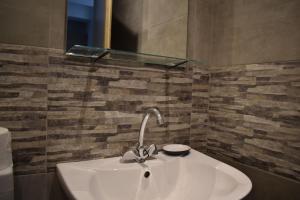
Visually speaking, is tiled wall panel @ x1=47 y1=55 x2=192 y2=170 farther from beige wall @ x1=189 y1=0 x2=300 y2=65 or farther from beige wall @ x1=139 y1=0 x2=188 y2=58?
beige wall @ x1=189 y1=0 x2=300 y2=65

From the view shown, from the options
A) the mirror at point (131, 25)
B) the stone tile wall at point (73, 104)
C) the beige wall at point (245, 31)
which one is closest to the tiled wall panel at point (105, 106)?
the stone tile wall at point (73, 104)

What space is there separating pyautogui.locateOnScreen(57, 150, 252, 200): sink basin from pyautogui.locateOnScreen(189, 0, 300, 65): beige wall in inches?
20.7

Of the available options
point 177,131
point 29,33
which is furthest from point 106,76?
point 177,131

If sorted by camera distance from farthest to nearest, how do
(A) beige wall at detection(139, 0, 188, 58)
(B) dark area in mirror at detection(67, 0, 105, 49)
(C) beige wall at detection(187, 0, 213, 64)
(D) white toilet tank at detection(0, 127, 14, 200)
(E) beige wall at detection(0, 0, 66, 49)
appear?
(C) beige wall at detection(187, 0, 213, 64)
(A) beige wall at detection(139, 0, 188, 58)
(B) dark area in mirror at detection(67, 0, 105, 49)
(E) beige wall at detection(0, 0, 66, 49)
(D) white toilet tank at detection(0, 127, 14, 200)

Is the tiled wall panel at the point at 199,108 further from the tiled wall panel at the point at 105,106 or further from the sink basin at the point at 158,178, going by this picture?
the sink basin at the point at 158,178

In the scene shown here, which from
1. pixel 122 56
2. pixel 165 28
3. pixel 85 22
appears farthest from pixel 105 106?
pixel 165 28

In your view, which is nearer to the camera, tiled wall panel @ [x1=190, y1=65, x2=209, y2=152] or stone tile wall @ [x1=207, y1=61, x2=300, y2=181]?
stone tile wall @ [x1=207, y1=61, x2=300, y2=181]

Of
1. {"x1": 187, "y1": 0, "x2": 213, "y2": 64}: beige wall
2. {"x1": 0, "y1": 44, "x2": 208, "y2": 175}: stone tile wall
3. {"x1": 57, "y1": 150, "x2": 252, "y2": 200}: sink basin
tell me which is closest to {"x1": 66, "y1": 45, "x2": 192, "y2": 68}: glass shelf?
{"x1": 0, "y1": 44, "x2": 208, "y2": 175}: stone tile wall

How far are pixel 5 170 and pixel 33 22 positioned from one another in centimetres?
51

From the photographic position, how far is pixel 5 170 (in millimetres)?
638

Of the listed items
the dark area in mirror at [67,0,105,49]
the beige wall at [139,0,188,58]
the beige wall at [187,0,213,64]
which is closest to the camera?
the dark area in mirror at [67,0,105,49]

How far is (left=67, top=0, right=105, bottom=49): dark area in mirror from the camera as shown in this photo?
836mm

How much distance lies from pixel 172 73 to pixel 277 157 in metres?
0.59

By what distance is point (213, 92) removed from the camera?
118cm
